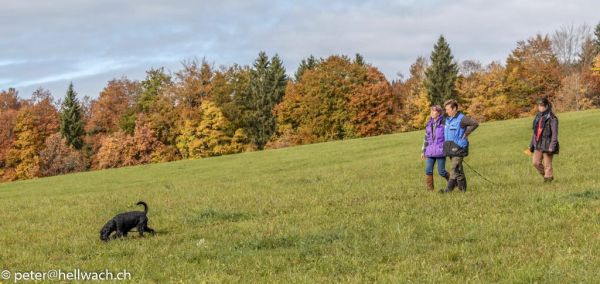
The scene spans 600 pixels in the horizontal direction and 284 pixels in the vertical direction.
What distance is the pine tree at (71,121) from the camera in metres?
84.5

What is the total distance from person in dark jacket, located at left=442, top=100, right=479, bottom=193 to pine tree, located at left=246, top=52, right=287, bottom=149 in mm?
69346

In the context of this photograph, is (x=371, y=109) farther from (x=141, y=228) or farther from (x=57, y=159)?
(x=141, y=228)

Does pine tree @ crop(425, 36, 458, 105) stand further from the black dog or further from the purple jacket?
the black dog

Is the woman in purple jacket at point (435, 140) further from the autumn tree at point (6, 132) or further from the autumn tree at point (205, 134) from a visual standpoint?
the autumn tree at point (6, 132)

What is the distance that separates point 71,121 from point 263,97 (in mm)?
30188

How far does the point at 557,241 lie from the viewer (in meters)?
8.22

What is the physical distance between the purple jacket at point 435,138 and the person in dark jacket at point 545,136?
8.96 feet

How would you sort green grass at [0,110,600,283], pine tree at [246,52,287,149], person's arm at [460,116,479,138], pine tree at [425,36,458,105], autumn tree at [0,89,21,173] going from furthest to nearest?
pine tree at [246,52,287,149], autumn tree at [0,89,21,173], pine tree at [425,36,458,105], person's arm at [460,116,479,138], green grass at [0,110,600,283]

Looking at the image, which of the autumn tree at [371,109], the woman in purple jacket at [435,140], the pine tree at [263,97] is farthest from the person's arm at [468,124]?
Result: the pine tree at [263,97]

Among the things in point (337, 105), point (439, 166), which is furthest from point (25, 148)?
point (439, 166)

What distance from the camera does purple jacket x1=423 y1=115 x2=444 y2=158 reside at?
604 inches

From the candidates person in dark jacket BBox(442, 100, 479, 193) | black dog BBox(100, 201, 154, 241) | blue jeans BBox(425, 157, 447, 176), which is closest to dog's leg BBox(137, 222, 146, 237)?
black dog BBox(100, 201, 154, 241)

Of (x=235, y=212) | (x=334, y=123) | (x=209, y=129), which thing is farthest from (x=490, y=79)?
(x=235, y=212)

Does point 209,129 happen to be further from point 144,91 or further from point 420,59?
point 420,59
